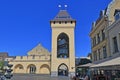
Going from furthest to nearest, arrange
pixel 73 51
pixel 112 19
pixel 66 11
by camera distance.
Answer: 1. pixel 66 11
2. pixel 73 51
3. pixel 112 19

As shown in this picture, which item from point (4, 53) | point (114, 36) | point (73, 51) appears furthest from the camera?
point (4, 53)

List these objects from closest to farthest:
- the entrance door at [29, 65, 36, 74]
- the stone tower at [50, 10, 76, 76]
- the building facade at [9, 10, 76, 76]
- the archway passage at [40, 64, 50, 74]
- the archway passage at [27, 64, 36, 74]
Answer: the stone tower at [50, 10, 76, 76], the building facade at [9, 10, 76, 76], the archway passage at [40, 64, 50, 74], the entrance door at [29, 65, 36, 74], the archway passage at [27, 64, 36, 74]

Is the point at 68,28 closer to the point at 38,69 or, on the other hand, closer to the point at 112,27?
the point at 38,69

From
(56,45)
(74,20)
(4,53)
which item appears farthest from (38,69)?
(4,53)

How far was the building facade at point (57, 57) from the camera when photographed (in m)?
59.7

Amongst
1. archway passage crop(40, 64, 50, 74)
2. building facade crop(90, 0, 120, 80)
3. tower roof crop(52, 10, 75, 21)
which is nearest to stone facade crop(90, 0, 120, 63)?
building facade crop(90, 0, 120, 80)

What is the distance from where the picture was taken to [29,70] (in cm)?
6341

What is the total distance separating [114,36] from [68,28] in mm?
39571

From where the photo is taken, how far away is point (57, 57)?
60.1m

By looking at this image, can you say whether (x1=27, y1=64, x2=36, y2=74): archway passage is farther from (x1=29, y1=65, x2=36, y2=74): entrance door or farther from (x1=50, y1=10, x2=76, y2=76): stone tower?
(x1=50, y1=10, x2=76, y2=76): stone tower

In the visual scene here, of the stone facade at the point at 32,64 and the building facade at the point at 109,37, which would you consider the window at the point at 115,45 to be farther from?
the stone facade at the point at 32,64

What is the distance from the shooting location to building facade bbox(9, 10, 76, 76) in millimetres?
59688

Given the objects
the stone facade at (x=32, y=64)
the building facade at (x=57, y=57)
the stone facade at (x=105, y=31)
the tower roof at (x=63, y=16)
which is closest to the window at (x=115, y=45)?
the stone facade at (x=105, y=31)

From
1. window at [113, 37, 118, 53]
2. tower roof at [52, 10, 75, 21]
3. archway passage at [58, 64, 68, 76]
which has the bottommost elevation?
archway passage at [58, 64, 68, 76]
